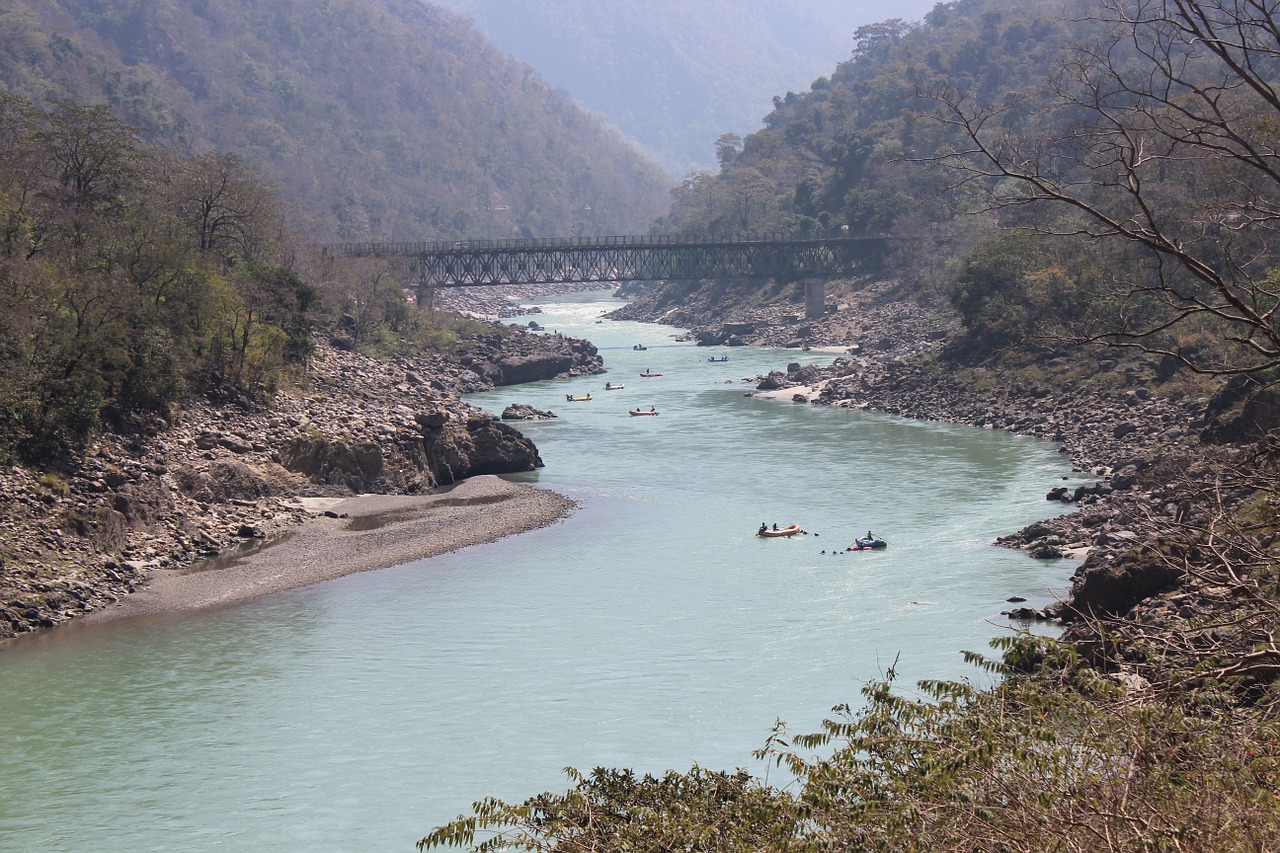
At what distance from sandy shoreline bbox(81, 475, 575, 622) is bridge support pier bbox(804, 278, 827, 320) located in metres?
59.1

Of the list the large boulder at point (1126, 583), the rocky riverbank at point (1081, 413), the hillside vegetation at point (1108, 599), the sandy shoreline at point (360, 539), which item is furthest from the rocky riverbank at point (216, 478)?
the large boulder at point (1126, 583)

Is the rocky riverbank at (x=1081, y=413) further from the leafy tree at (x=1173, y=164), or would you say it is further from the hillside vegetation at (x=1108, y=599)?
the leafy tree at (x=1173, y=164)

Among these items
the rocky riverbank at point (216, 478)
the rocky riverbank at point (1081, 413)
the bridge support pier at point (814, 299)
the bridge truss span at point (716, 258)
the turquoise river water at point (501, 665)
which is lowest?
the turquoise river water at point (501, 665)

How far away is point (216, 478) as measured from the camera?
40.4 m

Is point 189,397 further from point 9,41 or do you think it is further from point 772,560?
point 9,41

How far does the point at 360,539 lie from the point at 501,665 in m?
12.5

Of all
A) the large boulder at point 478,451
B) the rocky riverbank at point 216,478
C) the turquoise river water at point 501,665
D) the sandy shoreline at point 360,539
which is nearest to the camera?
the turquoise river water at point 501,665

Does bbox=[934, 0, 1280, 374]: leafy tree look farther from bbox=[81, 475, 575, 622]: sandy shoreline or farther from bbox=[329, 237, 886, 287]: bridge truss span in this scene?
bbox=[81, 475, 575, 622]: sandy shoreline

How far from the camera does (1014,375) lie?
205 ft

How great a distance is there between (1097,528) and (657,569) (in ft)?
39.1

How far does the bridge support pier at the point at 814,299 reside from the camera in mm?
103312

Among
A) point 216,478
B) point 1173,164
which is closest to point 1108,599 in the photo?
point 216,478

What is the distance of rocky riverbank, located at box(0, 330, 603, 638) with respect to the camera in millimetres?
32438

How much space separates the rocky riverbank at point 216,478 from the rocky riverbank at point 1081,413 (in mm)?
18222
